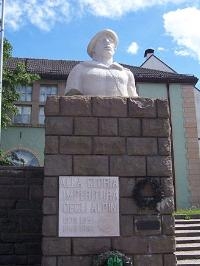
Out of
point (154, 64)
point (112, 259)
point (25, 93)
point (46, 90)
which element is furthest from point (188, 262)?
point (154, 64)

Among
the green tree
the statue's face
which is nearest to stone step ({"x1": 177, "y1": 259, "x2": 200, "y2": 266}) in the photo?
the statue's face

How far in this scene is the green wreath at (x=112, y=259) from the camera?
18.0ft

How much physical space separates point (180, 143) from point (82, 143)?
2030 centimetres

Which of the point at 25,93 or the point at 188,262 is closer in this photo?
the point at 188,262

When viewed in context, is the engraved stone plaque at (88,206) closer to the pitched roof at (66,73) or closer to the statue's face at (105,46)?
the statue's face at (105,46)

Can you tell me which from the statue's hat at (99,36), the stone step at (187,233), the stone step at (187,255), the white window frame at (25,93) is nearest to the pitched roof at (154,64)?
the white window frame at (25,93)

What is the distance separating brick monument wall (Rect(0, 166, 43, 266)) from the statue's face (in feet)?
7.08

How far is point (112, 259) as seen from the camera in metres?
5.48

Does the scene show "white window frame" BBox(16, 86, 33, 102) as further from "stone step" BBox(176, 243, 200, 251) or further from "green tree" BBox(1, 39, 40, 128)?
"stone step" BBox(176, 243, 200, 251)

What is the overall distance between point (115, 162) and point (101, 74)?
1.42 m

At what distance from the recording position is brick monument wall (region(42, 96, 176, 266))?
5723 mm

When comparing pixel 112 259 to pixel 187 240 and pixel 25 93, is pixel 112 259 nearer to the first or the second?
pixel 187 240

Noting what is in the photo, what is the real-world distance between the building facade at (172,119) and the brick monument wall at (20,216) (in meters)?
16.5

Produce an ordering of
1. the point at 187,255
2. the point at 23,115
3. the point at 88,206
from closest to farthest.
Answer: the point at 88,206
the point at 187,255
the point at 23,115
